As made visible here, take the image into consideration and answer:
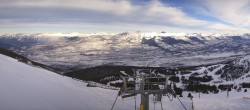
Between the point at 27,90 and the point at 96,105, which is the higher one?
the point at 27,90

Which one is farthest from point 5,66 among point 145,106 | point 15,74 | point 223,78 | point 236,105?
point 223,78

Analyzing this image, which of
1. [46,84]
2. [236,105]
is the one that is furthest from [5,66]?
[236,105]

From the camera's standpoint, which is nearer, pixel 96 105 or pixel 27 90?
pixel 27 90

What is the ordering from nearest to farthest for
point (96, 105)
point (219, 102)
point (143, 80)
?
1. point (143, 80)
2. point (96, 105)
3. point (219, 102)

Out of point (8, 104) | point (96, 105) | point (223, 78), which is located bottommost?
point (223, 78)

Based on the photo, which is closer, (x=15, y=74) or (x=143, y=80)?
(x=143, y=80)

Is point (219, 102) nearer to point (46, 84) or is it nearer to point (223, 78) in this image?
point (46, 84)

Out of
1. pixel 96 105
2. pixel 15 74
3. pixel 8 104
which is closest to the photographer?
pixel 8 104

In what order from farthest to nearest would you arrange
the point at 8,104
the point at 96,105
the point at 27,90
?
the point at 96,105
the point at 27,90
the point at 8,104

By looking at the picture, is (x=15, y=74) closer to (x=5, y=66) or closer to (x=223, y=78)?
(x=5, y=66)
